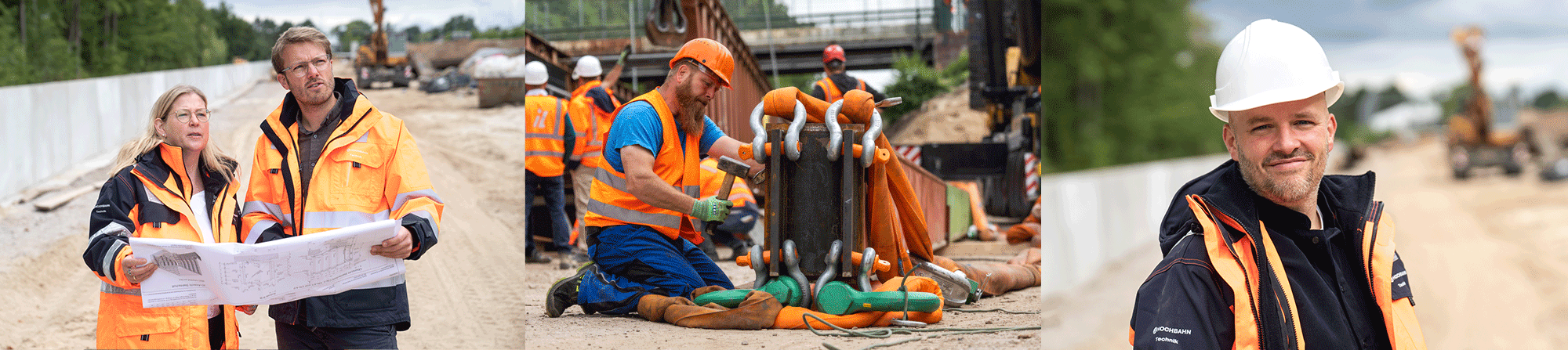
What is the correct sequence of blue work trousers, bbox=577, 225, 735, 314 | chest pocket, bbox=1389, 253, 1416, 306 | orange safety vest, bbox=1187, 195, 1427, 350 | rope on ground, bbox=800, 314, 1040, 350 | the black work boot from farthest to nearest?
the black work boot → blue work trousers, bbox=577, 225, 735, 314 → rope on ground, bbox=800, 314, 1040, 350 → chest pocket, bbox=1389, 253, 1416, 306 → orange safety vest, bbox=1187, 195, 1427, 350

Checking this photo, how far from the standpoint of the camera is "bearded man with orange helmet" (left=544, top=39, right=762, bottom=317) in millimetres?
3898

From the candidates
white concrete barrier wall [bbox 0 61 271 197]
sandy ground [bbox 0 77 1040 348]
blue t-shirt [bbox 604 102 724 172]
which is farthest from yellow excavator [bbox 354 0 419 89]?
blue t-shirt [bbox 604 102 724 172]

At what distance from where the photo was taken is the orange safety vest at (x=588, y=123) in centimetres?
703

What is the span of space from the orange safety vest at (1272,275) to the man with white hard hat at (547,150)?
5697mm

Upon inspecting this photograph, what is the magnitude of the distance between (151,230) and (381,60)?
3.21 meters

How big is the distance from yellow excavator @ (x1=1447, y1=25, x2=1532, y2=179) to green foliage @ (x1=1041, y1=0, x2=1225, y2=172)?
640 centimetres

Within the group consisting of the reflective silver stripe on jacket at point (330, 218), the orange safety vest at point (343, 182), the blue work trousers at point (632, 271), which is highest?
the orange safety vest at point (343, 182)

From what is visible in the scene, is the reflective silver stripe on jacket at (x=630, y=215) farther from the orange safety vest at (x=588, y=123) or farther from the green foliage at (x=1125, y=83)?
the green foliage at (x=1125, y=83)

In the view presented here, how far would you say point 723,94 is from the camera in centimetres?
523

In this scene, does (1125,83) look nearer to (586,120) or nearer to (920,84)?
(920,84)

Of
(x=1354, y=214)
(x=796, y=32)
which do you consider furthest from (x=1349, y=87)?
(x=1354, y=214)

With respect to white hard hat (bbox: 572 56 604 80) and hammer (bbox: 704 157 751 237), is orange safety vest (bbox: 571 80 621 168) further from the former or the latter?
hammer (bbox: 704 157 751 237)

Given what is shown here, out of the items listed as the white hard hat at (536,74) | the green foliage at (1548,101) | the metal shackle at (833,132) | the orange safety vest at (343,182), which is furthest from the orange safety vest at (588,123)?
the green foliage at (1548,101)

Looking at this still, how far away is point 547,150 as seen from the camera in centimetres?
719
